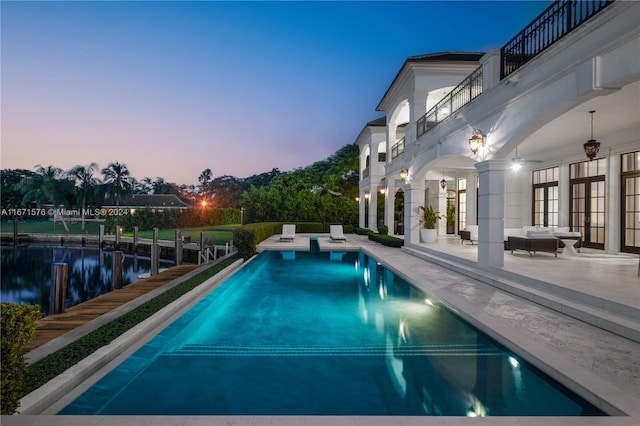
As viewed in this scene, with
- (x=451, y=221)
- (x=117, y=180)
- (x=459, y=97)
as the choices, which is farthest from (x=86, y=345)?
(x=117, y=180)

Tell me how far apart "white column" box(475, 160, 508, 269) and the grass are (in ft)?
23.5

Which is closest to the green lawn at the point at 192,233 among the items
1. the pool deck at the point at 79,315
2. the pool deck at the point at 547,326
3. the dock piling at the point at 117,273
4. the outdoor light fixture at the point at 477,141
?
the dock piling at the point at 117,273

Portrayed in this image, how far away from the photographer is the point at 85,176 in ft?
182

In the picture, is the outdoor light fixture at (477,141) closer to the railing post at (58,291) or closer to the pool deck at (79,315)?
the pool deck at (79,315)

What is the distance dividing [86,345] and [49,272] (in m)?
20.6

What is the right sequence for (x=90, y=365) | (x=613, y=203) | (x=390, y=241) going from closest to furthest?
1. (x=90, y=365)
2. (x=613, y=203)
3. (x=390, y=241)

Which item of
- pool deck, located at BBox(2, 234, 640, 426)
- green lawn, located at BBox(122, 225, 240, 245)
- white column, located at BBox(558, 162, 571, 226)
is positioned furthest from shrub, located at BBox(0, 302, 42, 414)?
green lawn, located at BBox(122, 225, 240, 245)

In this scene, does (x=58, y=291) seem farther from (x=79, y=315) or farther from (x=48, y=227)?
(x=48, y=227)

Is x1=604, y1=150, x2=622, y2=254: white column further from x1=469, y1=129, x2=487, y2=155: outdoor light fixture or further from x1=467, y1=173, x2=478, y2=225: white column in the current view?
x1=467, y1=173, x2=478, y2=225: white column

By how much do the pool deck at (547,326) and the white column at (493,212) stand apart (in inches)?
19.1

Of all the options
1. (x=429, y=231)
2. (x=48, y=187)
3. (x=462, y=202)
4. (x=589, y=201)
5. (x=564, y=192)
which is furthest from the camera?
(x=48, y=187)

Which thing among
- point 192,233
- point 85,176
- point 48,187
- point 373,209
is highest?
point 85,176

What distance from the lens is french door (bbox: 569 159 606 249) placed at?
1211 cm

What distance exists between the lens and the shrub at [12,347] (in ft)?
8.21
